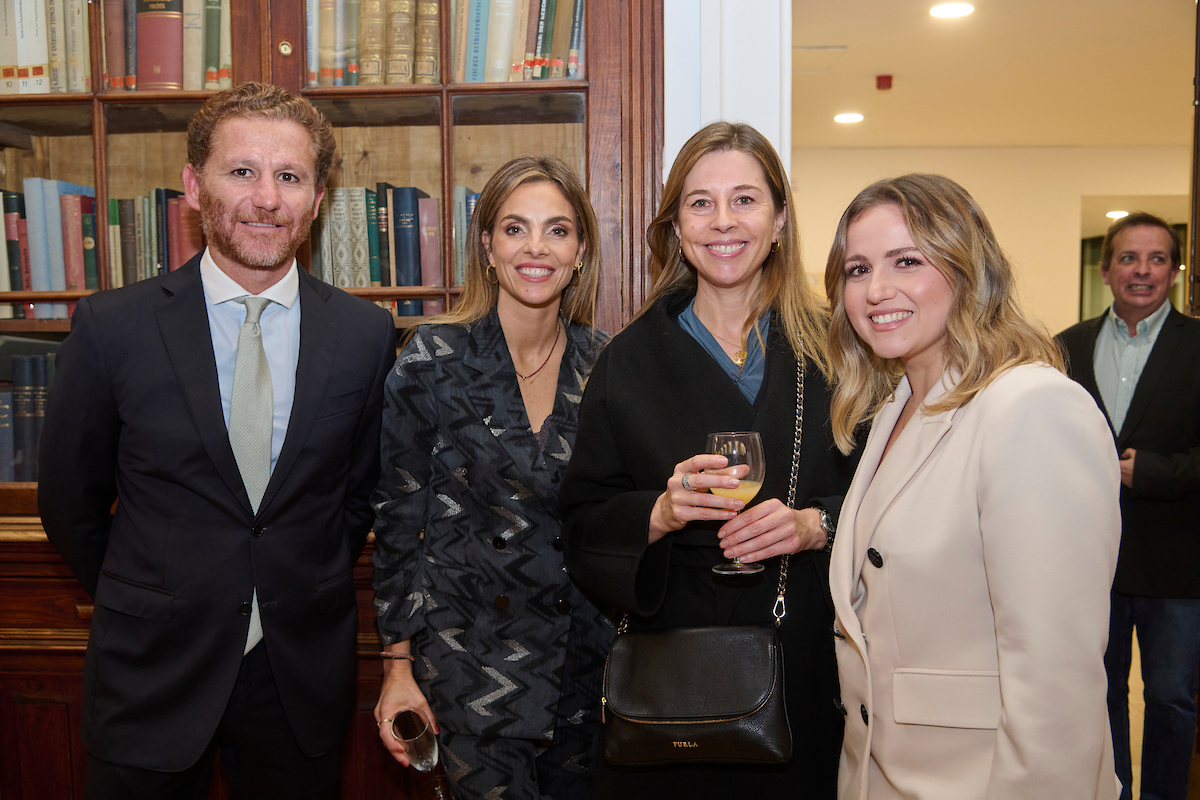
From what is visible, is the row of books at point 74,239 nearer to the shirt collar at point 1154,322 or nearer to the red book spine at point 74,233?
the red book spine at point 74,233

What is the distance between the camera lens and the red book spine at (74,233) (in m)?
2.31

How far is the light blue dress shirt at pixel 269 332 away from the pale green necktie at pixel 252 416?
0.07 feet

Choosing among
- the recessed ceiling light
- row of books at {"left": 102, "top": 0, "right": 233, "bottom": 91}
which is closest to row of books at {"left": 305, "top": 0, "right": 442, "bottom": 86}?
row of books at {"left": 102, "top": 0, "right": 233, "bottom": 91}

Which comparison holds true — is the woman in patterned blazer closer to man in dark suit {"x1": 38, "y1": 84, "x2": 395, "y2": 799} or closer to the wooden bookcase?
man in dark suit {"x1": 38, "y1": 84, "x2": 395, "y2": 799}

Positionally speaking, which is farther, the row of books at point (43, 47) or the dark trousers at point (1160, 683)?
the dark trousers at point (1160, 683)

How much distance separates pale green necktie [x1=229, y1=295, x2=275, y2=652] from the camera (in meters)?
1.56

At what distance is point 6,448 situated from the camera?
7.55ft

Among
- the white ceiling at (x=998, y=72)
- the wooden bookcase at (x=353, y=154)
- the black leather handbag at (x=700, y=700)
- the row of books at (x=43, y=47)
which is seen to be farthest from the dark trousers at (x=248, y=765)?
the white ceiling at (x=998, y=72)

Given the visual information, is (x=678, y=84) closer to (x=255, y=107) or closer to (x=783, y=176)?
(x=783, y=176)

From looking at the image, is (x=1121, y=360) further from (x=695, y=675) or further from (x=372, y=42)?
(x=372, y=42)

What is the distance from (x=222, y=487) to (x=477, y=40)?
4.58 feet

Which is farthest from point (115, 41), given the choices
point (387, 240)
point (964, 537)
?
point (964, 537)

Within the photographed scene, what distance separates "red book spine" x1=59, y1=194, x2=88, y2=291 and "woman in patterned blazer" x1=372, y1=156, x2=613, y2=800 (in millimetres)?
1227

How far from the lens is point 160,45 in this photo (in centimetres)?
228
